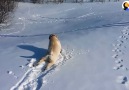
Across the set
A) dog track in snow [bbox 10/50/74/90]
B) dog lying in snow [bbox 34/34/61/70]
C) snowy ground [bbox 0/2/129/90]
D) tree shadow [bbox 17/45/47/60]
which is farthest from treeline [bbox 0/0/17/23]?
dog track in snow [bbox 10/50/74/90]

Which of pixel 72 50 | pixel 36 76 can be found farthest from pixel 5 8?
pixel 36 76

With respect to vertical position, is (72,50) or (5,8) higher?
(5,8)

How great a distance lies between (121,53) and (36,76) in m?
2.18

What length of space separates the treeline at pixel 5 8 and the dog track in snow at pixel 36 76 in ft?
17.7

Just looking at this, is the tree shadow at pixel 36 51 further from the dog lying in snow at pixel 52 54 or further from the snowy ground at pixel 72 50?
the dog lying in snow at pixel 52 54

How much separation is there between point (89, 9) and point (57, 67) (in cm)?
714

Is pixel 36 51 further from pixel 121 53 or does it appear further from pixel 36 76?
pixel 121 53

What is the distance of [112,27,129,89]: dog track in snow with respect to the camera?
25.5ft

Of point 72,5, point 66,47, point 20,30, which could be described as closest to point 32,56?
point 66,47

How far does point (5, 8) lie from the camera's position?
48.8ft

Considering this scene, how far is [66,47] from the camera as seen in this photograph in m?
10.1

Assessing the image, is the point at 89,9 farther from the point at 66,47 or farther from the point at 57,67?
the point at 57,67

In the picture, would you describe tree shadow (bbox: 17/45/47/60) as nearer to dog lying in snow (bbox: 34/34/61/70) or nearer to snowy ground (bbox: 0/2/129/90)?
snowy ground (bbox: 0/2/129/90)

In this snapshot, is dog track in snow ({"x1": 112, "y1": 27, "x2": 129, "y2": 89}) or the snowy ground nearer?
dog track in snow ({"x1": 112, "y1": 27, "x2": 129, "y2": 89})
